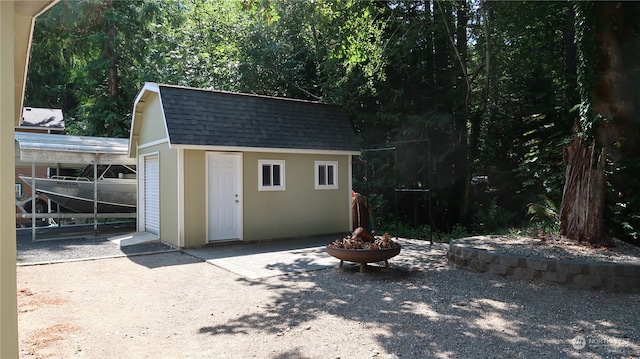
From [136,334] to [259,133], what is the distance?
22.9 ft

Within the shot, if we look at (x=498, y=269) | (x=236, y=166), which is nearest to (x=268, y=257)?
(x=236, y=166)

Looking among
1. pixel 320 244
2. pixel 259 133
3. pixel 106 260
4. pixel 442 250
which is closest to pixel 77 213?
pixel 106 260

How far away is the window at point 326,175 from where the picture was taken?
11969 millimetres

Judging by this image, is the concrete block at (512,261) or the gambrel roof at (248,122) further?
the gambrel roof at (248,122)

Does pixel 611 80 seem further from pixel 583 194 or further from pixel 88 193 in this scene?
pixel 88 193

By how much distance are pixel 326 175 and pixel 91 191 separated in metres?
7.74

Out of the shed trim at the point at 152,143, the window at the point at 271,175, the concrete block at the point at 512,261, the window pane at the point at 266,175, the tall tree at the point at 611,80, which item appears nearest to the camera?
the concrete block at the point at 512,261

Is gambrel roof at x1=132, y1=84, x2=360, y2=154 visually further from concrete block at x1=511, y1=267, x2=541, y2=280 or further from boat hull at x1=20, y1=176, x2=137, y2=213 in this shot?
concrete block at x1=511, y1=267, x2=541, y2=280

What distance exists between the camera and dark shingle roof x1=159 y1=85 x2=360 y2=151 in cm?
975

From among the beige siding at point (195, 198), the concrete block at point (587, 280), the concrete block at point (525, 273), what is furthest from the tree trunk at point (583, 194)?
the beige siding at point (195, 198)

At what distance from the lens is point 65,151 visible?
1162 cm

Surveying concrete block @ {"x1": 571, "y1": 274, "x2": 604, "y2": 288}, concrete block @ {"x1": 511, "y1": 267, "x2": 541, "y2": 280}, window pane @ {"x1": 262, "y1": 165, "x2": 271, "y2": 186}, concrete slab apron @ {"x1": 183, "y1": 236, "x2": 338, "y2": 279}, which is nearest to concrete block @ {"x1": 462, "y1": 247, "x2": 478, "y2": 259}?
concrete block @ {"x1": 511, "y1": 267, "x2": 541, "y2": 280}

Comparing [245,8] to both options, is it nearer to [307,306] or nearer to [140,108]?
[140,108]

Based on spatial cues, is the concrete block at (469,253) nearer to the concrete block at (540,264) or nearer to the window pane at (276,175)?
the concrete block at (540,264)
